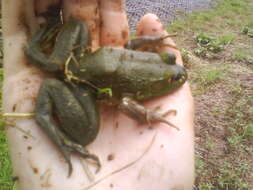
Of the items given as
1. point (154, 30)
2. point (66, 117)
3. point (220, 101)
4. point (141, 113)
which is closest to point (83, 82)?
point (66, 117)

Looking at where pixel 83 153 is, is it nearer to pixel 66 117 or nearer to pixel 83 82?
pixel 66 117

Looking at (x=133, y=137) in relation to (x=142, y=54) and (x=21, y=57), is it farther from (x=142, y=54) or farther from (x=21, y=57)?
(x=21, y=57)

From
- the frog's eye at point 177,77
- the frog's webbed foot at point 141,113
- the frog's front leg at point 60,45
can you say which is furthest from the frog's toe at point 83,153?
the frog's eye at point 177,77

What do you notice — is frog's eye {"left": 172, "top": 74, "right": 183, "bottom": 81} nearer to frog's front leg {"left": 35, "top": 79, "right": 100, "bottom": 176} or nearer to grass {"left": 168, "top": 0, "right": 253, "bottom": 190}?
frog's front leg {"left": 35, "top": 79, "right": 100, "bottom": 176}

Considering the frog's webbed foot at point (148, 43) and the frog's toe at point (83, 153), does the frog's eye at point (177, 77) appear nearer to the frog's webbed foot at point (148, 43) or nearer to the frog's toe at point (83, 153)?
the frog's webbed foot at point (148, 43)

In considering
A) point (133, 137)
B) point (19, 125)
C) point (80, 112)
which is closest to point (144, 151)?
point (133, 137)

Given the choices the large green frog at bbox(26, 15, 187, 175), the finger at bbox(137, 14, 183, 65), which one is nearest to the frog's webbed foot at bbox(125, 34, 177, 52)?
the finger at bbox(137, 14, 183, 65)
